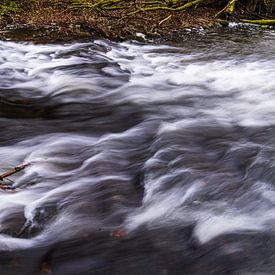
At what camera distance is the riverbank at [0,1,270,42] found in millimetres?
8875

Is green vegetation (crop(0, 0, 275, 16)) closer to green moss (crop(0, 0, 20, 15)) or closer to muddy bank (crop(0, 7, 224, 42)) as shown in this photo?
green moss (crop(0, 0, 20, 15))

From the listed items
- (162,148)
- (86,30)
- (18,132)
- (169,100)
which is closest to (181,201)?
(162,148)

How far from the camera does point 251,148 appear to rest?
4152mm

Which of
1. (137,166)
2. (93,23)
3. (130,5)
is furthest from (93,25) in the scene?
(137,166)

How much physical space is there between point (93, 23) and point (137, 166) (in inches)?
246

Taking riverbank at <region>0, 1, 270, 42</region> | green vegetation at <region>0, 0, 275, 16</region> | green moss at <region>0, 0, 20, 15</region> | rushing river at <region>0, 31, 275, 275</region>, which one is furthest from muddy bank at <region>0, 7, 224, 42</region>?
rushing river at <region>0, 31, 275, 275</region>

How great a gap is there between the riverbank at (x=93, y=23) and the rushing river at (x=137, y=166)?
1.69m

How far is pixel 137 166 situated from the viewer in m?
3.81

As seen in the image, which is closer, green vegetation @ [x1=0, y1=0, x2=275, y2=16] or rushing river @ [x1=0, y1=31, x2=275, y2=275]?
rushing river @ [x1=0, y1=31, x2=275, y2=275]

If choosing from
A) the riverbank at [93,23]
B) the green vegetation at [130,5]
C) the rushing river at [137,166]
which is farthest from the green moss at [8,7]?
the rushing river at [137,166]

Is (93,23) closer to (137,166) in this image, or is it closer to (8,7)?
(8,7)

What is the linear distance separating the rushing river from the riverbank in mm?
1692

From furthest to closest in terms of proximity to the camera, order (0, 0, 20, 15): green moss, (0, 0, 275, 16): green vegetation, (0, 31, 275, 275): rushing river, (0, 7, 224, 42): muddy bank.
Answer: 1. (0, 0, 275, 16): green vegetation
2. (0, 0, 20, 15): green moss
3. (0, 7, 224, 42): muddy bank
4. (0, 31, 275, 275): rushing river

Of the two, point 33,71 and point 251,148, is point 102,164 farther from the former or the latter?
point 33,71
